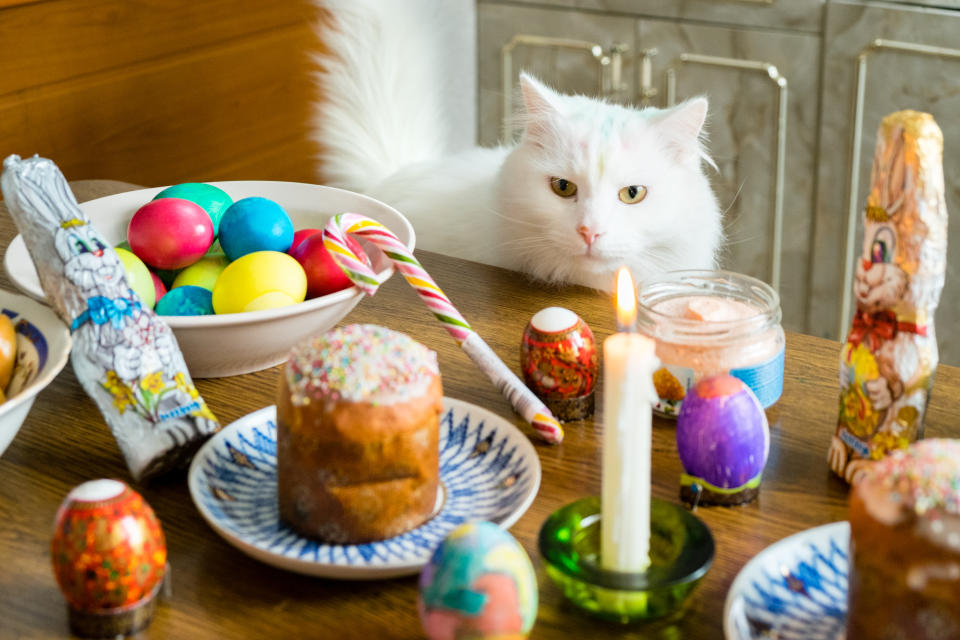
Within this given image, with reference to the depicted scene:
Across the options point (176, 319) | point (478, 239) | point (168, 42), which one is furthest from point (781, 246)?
point (176, 319)

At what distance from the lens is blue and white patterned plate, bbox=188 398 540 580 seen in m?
0.55

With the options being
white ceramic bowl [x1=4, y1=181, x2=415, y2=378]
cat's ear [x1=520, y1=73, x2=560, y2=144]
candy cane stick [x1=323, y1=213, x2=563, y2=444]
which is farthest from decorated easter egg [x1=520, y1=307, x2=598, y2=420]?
cat's ear [x1=520, y1=73, x2=560, y2=144]

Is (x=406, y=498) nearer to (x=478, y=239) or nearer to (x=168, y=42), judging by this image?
(x=478, y=239)

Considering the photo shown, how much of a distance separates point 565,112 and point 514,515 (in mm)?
628

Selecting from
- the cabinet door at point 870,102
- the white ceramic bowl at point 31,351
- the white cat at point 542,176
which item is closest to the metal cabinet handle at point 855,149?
the cabinet door at point 870,102

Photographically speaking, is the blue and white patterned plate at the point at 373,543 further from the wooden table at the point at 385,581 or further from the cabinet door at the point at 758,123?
the cabinet door at the point at 758,123

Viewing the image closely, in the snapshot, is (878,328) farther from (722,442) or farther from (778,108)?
(778,108)

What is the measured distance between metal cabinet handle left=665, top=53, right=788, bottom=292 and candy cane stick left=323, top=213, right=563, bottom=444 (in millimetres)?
1569

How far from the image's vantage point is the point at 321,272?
839 millimetres

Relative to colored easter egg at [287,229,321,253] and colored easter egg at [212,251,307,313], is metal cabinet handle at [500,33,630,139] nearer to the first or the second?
colored easter egg at [287,229,321,253]

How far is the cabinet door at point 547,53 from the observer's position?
2357 mm

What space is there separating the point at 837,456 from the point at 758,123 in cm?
169

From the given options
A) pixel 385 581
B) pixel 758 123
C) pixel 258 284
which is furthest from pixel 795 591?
pixel 758 123

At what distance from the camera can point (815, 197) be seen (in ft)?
7.14
